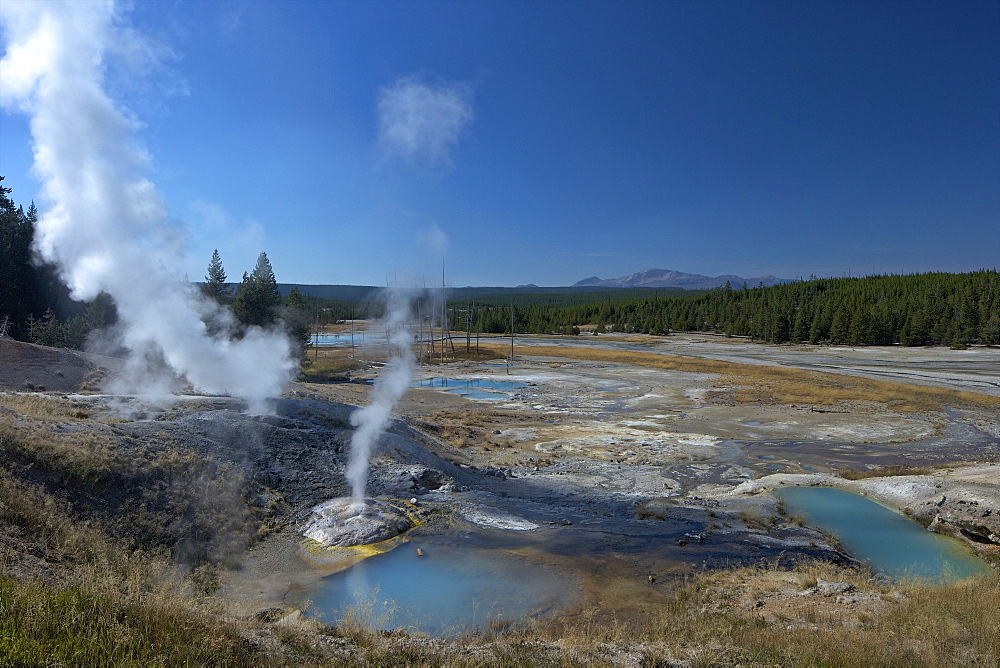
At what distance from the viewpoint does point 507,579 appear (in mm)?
10922

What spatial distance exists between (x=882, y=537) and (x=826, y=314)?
325 ft

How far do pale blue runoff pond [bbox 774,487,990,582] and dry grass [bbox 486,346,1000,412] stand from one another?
24769 millimetres

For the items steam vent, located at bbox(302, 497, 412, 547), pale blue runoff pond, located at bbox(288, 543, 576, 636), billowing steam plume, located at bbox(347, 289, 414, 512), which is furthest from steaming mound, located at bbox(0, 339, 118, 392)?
pale blue runoff pond, located at bbox(288, 543, 576, 636)

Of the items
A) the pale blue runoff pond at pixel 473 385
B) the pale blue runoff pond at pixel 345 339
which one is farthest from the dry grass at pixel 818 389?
the pale blue runoff pond at pixel 345 339

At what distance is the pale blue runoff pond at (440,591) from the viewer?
923 cm

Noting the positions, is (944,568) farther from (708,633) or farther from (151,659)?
(151,659)

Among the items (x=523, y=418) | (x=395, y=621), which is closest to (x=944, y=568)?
(x=395, y=621)

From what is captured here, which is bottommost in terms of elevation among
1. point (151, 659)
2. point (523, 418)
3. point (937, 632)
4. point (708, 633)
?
point (523, 418)

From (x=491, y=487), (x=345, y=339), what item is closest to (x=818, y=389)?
(x=491, y=487)

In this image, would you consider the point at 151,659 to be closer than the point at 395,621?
Yes

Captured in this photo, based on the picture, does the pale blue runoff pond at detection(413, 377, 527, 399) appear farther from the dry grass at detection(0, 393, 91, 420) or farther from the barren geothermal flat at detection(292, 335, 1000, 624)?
the dry grass at detection(0, 393, 91, 420)

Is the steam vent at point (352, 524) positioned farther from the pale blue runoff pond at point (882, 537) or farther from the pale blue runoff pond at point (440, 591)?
the pale blue runoff pond at point (882, 537)

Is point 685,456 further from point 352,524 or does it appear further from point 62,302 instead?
point 62,302

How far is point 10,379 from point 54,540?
734 inches
